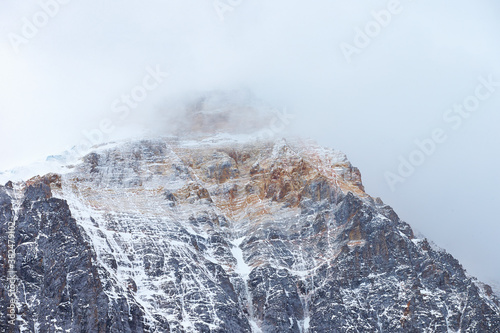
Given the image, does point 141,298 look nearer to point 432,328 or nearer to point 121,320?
point 121,320

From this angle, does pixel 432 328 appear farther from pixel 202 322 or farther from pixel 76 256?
pixel 76 256

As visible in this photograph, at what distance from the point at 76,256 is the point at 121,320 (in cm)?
2449

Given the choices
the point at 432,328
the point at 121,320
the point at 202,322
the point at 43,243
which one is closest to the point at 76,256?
the point at 43,243

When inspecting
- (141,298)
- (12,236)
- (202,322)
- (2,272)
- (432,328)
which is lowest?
(432,328)

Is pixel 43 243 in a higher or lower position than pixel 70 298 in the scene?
higher

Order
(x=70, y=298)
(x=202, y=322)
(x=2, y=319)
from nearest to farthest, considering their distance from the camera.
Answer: (x=2, y=319) → (x=70, y=298) → (x=202, y=322)

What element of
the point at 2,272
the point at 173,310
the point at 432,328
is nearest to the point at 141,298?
the point at 173,310

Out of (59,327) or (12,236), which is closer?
(59,327)

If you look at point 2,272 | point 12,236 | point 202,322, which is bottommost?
point 202,322

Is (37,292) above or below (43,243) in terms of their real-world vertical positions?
below

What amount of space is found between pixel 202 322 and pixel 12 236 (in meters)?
60.8

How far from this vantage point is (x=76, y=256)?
19412cm

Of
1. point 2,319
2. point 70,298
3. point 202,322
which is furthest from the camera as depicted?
point 202,322

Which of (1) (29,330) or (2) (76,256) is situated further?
(2) (76,256)
